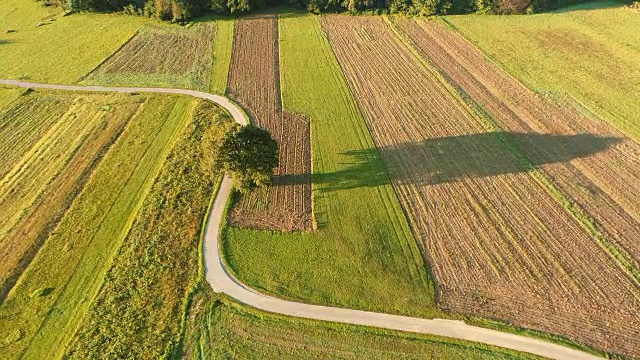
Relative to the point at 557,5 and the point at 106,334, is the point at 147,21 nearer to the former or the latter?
the point at 106,334

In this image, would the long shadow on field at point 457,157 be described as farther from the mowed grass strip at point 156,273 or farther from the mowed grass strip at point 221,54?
the mowed grass strip at point 221,54

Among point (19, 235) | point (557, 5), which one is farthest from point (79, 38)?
point (557, 5)

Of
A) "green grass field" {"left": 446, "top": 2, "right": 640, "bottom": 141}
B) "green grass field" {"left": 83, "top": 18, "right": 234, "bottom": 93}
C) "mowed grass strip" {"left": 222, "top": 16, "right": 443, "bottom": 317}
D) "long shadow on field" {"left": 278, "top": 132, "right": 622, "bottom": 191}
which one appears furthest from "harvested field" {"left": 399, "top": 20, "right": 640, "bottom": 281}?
"green grass field" {"left": 83, "top": 18, "right": 234, "bottom": 93}

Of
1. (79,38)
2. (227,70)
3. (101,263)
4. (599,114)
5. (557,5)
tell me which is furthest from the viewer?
(557,5)

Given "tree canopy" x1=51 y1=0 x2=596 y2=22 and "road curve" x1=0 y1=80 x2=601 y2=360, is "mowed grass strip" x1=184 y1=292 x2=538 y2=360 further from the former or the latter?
"tree canopy" x1=51 y1=0 x2=596 y2=22

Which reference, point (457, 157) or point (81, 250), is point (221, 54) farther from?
point (457, 157)

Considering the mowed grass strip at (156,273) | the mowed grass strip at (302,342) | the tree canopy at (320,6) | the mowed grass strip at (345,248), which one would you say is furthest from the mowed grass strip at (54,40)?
the mowed grass strip at (302,342)
